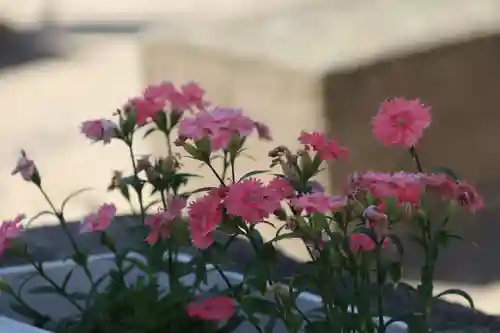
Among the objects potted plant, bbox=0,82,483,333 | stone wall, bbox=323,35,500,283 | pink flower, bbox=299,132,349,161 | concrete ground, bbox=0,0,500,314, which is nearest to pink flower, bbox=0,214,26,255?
potted plant, bbox=0,82,483,333

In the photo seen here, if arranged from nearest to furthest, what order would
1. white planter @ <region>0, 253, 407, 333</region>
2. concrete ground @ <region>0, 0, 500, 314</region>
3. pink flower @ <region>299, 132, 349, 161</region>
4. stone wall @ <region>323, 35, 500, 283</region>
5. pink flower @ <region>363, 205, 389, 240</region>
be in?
pink flower @ <region>363, 205, 389, 240</region>
pink flower @ <region>299, 132, 349, 161</region>
white planter @ <region>0, 253, 407, 333</region>
stone wall @ <region>323, 35, 500, 283</region>
concrete ground @ <region>0, 0, 500, 314</region>

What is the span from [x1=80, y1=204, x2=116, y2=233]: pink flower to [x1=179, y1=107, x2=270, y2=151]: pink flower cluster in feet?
0.36

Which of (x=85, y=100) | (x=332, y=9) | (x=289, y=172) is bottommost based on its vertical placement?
(x=85, y=100)

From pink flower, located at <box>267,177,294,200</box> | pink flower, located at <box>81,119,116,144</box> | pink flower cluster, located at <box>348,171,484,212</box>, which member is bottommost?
pink flower, located at <box>267,177,294,200</box>

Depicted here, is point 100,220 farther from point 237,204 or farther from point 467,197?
point 467,197

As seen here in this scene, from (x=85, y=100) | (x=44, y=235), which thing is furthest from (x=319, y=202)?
(x=85, y=100)

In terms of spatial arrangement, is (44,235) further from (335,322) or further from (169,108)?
(335,322)

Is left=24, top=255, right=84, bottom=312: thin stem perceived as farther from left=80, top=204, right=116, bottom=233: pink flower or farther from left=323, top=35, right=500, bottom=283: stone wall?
left=323, top=35, right=500, bottom=283: stone wall

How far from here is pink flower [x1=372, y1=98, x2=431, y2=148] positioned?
54cm

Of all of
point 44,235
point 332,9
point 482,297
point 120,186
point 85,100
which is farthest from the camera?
point 85,100

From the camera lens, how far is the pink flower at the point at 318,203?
520 millimetres

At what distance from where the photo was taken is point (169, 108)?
2.28ft

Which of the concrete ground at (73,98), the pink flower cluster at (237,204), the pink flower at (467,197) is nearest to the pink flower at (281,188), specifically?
the pink flower cluster at (237,204)

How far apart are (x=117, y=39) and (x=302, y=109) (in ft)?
4.42
